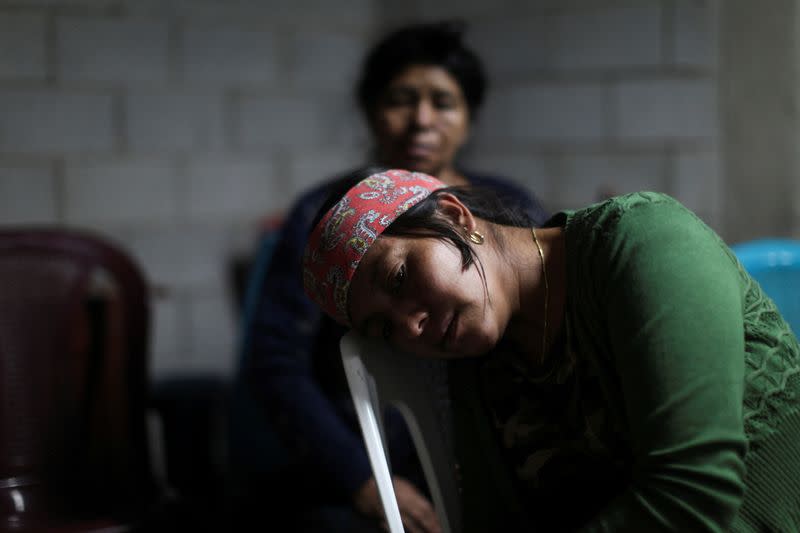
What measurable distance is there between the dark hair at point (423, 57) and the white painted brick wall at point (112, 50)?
0.94 metres

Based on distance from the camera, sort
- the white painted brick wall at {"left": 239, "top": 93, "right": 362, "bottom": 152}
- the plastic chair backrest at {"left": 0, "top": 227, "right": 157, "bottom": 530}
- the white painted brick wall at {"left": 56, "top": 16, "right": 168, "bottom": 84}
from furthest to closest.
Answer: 1. the white painted brick wall at {"left": 239, "top": 93, "right": 362, "bottom": 152}
2. the white painted brick wall at {"left": 56, "top": 16, "right": 168, "bottom": 84}
3. the plastic chair backrest at {"left": 0, "top": 227, "right": 157, "bottom": 530}

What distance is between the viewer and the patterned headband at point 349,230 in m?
1.06

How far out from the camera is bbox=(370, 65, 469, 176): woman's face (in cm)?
188

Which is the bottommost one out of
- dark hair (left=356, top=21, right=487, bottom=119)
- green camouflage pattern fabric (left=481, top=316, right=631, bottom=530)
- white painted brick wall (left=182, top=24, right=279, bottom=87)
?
green camouflage pattern fabric (left=481, top=316, right=631, bottom=530)

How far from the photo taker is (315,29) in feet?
9.59

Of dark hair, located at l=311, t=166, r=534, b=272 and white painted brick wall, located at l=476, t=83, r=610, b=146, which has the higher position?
white painted brick wall, located at l=476, t=83, r=610, b=146

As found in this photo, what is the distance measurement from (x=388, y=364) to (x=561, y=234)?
1.09ft

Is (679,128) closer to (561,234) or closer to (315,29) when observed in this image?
(315,29)

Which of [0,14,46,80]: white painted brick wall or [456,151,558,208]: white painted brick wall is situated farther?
[456,151,558,208]: white painted brick wall

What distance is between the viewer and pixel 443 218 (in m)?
1.07

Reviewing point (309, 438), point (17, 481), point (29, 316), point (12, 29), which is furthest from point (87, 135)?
point (309, 438)

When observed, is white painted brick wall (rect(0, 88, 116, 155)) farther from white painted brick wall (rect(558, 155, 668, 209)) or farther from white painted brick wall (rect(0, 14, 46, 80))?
white painted brick wall (rect(558, 155, 668, 209))

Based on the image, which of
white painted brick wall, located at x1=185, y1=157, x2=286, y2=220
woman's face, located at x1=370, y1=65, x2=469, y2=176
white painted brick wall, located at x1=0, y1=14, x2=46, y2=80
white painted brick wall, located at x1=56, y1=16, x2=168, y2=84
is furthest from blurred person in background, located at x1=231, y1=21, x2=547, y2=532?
white painted brick wall, located at x1=0, y1=14, x2=46, y2=80

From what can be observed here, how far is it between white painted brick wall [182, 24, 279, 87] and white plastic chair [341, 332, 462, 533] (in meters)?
1.74
